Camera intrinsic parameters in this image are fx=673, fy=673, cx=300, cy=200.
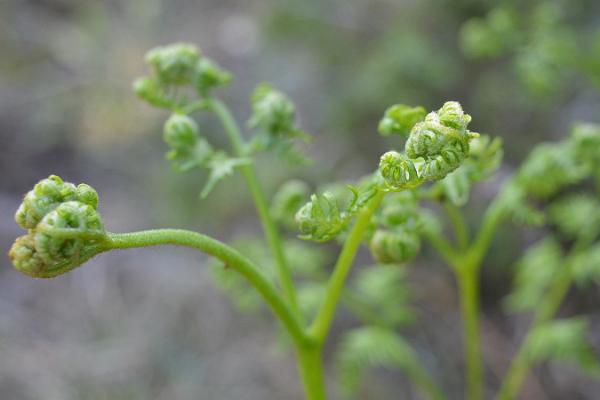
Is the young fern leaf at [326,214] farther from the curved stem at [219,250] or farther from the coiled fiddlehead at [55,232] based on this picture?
the coiled fiddlehead at [55,232]

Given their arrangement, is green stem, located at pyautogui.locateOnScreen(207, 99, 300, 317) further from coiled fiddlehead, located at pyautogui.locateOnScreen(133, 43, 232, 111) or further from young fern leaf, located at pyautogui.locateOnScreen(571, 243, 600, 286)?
young fern leaf, located at pyautogui.locateOnScreen(571, 243, 600, 286)

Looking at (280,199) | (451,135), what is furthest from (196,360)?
(451,135)

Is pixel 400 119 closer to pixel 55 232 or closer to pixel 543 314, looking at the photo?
pixel 55 232

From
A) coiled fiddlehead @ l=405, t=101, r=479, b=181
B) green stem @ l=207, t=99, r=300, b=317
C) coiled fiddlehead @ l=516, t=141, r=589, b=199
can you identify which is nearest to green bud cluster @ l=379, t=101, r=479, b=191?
coiled fiddlehead @ l=405, t=101, r=479, b=181

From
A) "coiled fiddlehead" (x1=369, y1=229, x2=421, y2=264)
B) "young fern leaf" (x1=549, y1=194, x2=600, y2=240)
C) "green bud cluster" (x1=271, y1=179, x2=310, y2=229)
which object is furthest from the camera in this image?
"young fern leaf" (x1=549, y1=194, x2=600, y2=240)

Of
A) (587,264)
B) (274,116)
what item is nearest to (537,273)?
(587,264)

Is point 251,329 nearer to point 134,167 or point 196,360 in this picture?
point 196,360
